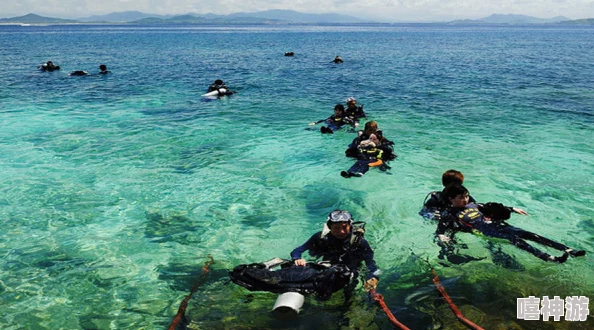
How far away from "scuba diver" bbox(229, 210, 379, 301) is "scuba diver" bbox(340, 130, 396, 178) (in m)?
5.64

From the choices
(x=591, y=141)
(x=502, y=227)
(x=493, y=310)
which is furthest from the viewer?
(x=591, y=141)

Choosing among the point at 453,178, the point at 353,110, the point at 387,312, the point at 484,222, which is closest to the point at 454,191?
the point at 453,178

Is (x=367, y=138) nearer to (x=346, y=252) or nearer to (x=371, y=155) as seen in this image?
(x=371, y=155)

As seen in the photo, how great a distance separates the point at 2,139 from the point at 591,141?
2444cm

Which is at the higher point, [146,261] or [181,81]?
[181,81]

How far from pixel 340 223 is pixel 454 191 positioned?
9.10ft

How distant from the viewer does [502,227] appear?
7465mm

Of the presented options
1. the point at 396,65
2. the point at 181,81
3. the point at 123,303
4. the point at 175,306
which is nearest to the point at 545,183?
the point at 175,306

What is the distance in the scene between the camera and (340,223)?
6.46m

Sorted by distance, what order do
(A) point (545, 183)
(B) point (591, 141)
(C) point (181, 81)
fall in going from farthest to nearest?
(C) point (181, 81)
(B) point (591, 141)
(A) point (545, 183)

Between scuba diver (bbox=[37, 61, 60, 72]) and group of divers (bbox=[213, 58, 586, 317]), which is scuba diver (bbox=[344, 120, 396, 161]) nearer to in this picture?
group of divers (bbox=[213, 58, 586, 317])

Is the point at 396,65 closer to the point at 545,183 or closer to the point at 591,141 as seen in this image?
the point at 591,141

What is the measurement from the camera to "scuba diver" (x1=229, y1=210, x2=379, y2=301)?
240 inches

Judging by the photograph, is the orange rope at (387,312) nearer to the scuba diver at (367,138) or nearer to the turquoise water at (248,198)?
the turquoise water at (248,198)
